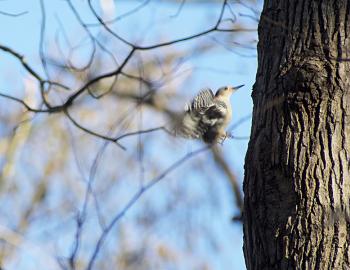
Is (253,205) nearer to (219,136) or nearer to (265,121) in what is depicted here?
(265,121)

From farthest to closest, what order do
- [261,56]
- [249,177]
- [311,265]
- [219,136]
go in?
1. [219,136]
2. [261,56]
3. [249,177]
4. [311,265]

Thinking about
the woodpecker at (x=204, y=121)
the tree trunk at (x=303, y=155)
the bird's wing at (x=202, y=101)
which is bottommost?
the tree trunk at (x=303, y=155)

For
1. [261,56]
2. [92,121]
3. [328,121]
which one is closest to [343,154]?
[328,121]

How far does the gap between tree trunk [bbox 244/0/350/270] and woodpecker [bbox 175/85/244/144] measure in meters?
0.35

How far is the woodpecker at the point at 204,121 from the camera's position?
2.71 metres

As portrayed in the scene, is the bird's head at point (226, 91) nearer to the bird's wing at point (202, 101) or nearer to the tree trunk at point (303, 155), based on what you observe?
the bird's wing at point (202, 101)

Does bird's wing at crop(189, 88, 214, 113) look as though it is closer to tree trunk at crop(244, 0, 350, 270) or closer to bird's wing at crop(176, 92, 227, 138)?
bird's wing at crop(176, 92, 227, 138)

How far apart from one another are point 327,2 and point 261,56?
0.89 ft

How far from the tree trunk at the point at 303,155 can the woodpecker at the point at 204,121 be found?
1.16ft

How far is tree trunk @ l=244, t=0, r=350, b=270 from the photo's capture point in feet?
7.11

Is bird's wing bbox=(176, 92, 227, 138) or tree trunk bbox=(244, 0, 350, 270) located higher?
bird's wing bbox=(176, 92, 227, 138)

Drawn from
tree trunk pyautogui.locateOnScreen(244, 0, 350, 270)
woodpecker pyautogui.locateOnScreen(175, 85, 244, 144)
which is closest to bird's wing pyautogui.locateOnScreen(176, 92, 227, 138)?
woodpecker pyautogui.locateOnScreen(175, 85, 244, 144)

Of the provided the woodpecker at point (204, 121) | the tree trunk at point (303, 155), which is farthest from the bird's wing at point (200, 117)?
the tree trunk at point (303, 155)

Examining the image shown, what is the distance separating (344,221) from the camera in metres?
2.16
